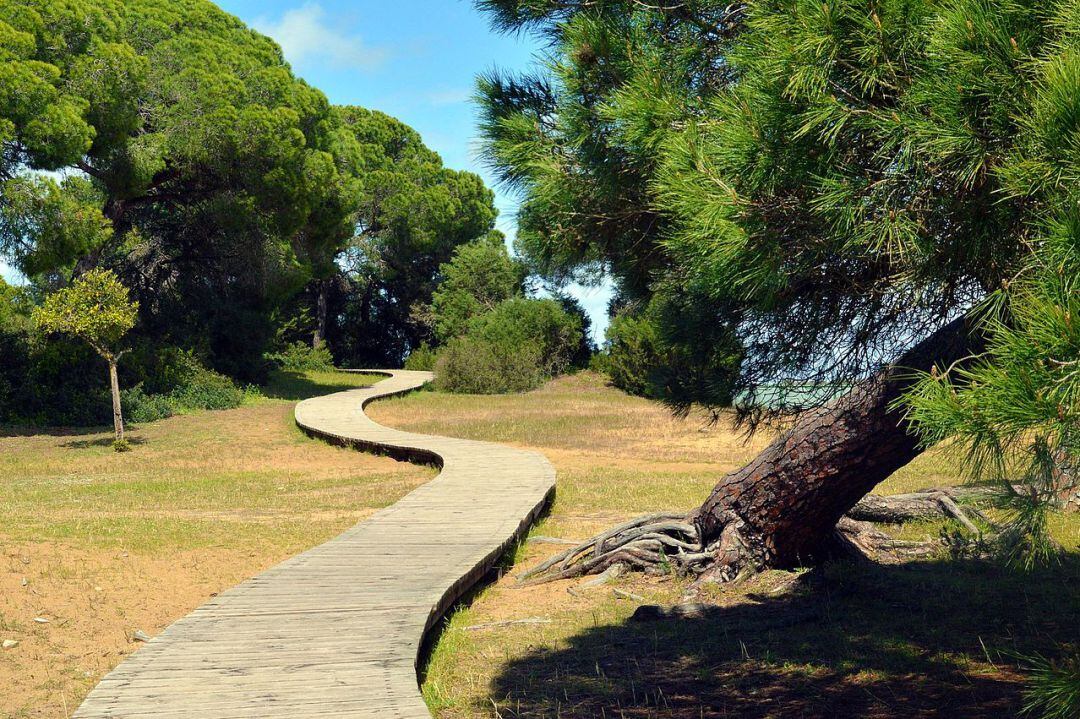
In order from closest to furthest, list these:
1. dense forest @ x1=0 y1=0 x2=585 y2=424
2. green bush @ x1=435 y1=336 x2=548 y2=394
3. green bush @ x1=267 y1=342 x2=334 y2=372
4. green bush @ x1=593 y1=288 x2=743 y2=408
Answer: green bush @ x1=593 y1=288 x2=743 y2=408 < dense forest @ x1=0 y1=0 x2=585 y2=424 < green bush @ x1=435 y1=336 x2=548 y2=394 < green bush @ x1=267 y1=342 x2=334 y2=372

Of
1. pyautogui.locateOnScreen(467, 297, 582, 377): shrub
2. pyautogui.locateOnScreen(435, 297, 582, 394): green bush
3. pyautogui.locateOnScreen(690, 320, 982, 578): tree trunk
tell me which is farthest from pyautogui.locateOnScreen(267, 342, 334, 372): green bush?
pyautogui.locateOnScreen(690, 320, 982, 578): tree trunk

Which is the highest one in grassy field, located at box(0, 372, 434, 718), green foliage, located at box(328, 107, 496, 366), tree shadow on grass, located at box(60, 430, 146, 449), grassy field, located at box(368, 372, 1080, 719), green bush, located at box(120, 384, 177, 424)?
green foliage, located at box(328, 107, 496, 366)

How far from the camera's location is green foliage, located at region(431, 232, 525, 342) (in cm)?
3972

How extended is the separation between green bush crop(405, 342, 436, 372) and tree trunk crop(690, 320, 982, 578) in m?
36.9

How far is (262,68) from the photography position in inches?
979

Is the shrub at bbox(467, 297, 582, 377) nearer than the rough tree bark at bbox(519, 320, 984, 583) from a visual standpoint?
No

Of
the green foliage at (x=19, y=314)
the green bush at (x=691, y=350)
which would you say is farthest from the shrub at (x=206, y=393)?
the green bush at (x=691, y=350)

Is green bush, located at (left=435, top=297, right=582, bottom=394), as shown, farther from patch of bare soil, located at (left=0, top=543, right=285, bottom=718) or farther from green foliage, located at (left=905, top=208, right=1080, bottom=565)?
green foliage, located at (left=905, top=208, right=1080, bottom=565)

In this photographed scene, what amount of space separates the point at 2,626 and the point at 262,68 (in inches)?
852

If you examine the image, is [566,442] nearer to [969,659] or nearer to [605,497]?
[605,497]

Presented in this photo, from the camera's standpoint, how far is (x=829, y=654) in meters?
5.13

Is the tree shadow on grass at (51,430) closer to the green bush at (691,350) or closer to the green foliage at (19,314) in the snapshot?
the green foliage at (19,314)

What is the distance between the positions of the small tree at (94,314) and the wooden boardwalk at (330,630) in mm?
9299

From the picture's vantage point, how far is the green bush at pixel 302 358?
37469 millimetres
